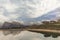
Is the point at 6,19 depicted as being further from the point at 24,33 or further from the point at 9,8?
the point at 24,33

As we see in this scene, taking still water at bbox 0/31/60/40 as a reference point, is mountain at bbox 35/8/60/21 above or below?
above

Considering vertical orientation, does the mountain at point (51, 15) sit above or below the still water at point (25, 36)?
above

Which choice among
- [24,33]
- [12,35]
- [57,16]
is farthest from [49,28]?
[12,35]

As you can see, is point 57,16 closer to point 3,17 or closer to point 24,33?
point 24,33

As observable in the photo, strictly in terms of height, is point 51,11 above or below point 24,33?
above

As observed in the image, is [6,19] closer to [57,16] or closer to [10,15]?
[10,15]

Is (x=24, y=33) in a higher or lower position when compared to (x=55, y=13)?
lower

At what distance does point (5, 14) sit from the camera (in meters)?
1.13

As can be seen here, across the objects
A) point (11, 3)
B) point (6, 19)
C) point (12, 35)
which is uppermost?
point (11, 3)

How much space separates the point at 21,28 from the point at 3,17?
19cm

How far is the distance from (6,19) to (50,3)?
0.41 m

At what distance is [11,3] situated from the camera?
3.68 feet

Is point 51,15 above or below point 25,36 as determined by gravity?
above

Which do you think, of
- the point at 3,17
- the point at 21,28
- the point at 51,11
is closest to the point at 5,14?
the point at 3,17
